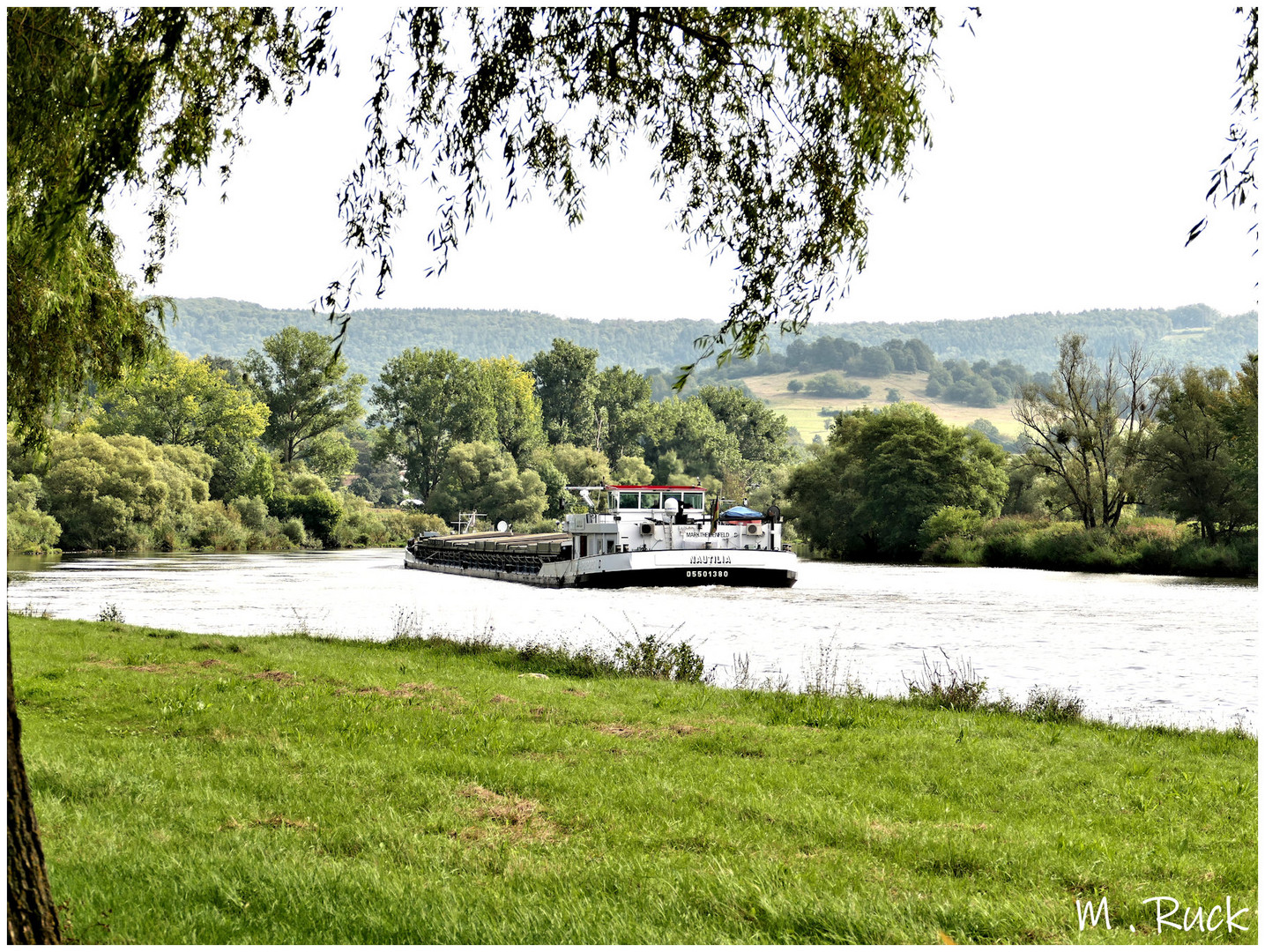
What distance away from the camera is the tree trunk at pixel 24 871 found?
3.72 m

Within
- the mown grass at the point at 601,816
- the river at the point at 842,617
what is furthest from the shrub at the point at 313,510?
the mown grass at the point at 601,816

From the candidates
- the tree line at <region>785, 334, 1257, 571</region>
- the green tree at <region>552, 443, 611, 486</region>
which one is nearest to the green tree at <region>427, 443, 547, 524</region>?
Result: the green tree at <region>552, 443, 611, 486</region>

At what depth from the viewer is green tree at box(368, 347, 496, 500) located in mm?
90562

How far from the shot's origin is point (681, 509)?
1700 inches

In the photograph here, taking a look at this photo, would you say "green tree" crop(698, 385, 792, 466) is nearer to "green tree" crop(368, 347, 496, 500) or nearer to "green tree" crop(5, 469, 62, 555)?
"green tree" crop(368, 347, 496, 500)

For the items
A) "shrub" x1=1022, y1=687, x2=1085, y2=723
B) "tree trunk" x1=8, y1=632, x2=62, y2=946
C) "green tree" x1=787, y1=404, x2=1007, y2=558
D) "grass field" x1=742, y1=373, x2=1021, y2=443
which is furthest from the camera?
"grass field" x1=742, y1=373, x2=1021, y2=443

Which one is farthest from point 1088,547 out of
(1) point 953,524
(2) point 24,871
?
(2) point 24,871

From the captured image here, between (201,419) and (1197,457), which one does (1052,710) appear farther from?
(201,419)

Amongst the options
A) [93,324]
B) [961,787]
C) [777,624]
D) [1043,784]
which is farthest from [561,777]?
[777,624]

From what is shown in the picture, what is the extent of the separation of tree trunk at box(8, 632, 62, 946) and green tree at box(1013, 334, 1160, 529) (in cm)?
4794

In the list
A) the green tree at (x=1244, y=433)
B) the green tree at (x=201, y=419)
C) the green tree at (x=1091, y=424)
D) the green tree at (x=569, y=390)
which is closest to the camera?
the green tree at (x=1244, y=433)

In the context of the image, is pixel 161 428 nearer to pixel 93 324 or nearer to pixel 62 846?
pixel 93 324

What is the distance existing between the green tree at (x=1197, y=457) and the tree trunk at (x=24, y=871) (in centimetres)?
4425

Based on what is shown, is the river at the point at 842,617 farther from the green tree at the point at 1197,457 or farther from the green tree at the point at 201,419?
the green tree at the point at 201,419
